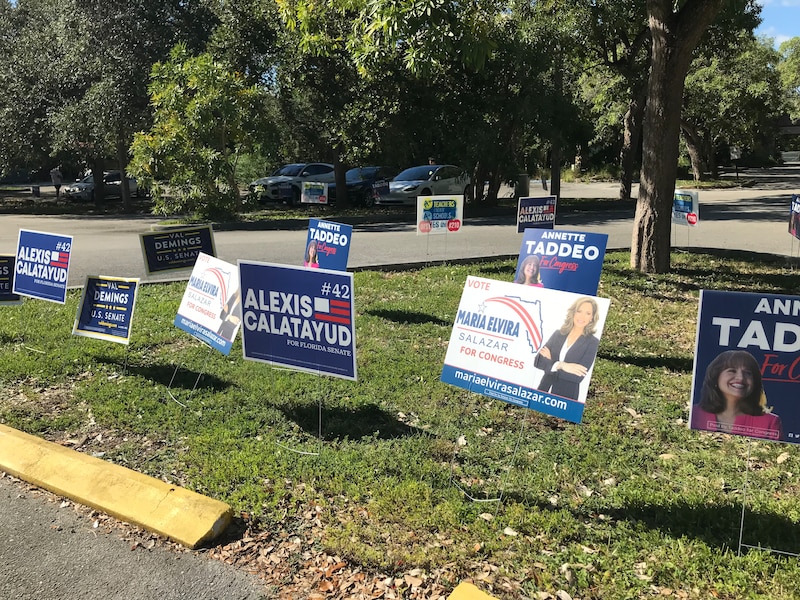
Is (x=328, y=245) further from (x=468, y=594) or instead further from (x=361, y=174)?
(x=361, y=174)

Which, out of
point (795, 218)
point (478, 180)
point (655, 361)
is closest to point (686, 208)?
point (795, 218)

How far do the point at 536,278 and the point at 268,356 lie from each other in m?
2.72

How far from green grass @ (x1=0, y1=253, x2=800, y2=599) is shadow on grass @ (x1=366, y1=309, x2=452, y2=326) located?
0.26 meters

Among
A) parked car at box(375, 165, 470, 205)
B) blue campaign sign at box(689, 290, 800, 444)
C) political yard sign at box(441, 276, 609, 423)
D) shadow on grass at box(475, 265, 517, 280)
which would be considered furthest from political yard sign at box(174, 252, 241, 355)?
parked car at box(375, 165, 470, 205)

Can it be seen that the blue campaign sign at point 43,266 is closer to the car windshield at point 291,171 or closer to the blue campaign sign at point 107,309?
the blue campaign sign at point 107,309

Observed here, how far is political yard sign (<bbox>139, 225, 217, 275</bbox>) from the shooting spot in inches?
266

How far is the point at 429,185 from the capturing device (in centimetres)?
2230

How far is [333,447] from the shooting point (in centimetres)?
468

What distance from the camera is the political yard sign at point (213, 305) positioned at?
5.34 metres

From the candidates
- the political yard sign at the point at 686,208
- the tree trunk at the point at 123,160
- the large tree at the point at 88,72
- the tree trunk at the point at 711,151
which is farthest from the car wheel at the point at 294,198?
the tree trunk at the point at 711,151

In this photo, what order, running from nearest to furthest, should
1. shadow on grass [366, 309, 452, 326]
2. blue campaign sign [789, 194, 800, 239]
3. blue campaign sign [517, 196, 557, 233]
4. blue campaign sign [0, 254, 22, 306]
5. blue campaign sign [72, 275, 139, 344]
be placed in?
blue campaign sign [72, 275, 139, 344] → blue campaign sign [0, 254, 22, 306] → shadow on grass [366, 309, 452, 326] → blue campaign sign [517, 196, 557, 233] → blue campaign sign [789, 194, 800, 239]

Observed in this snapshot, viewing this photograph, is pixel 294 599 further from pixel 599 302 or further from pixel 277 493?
pixel 599 302

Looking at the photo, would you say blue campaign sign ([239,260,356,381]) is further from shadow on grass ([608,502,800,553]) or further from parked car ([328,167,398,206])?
parked car ([328,167,398,206])

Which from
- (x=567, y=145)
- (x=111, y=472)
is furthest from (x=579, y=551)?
(x=567, y=145)
